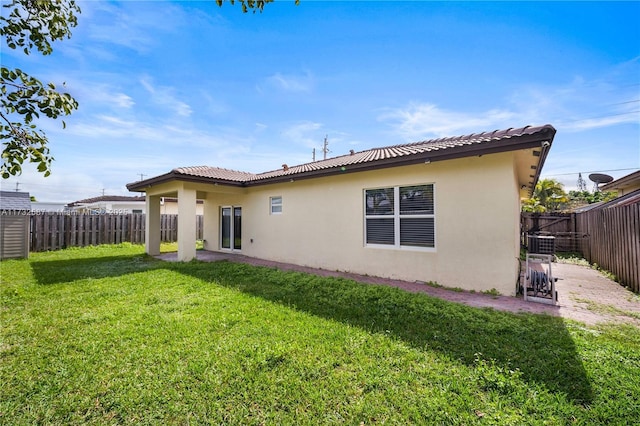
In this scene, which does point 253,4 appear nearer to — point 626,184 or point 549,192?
point 626,184

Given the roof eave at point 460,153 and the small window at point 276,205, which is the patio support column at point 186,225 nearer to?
the small window at point 276,205

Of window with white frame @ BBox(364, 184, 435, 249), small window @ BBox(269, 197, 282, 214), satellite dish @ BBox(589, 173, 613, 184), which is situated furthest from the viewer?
satellite dish @ BBox(589, 173, 613, 184)

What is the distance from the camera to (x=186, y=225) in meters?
11.0

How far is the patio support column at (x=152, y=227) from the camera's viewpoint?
1350 centimetres

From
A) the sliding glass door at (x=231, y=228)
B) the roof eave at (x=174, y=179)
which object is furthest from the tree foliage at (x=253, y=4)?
the sliding glass door at (x=231, y=228)

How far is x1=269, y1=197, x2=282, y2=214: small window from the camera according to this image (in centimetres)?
1181

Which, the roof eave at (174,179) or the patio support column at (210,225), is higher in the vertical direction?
the roof eave at (174,179)

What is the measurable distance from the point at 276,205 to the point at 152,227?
21.5ft

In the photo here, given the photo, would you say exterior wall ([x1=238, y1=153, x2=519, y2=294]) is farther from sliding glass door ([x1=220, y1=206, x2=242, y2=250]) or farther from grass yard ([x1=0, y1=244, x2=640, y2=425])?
sliding glass door ([x1=220, y1=206, x2=242, y2=250])

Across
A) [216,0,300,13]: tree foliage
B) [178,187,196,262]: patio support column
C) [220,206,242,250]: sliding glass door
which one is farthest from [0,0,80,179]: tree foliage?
[220,206,242,250]: sliding glass door

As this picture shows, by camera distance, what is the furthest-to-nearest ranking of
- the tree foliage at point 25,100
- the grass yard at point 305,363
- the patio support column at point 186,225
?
the patio support column at point 186,225, the grass yard at point 305,363, the tree foliage at point 25,100

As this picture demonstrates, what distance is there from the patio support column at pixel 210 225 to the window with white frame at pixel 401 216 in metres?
9.48

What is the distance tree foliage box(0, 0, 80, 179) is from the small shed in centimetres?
1352

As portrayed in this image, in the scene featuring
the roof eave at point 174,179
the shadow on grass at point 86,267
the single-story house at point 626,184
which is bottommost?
the shadow on grass at point 86,267
